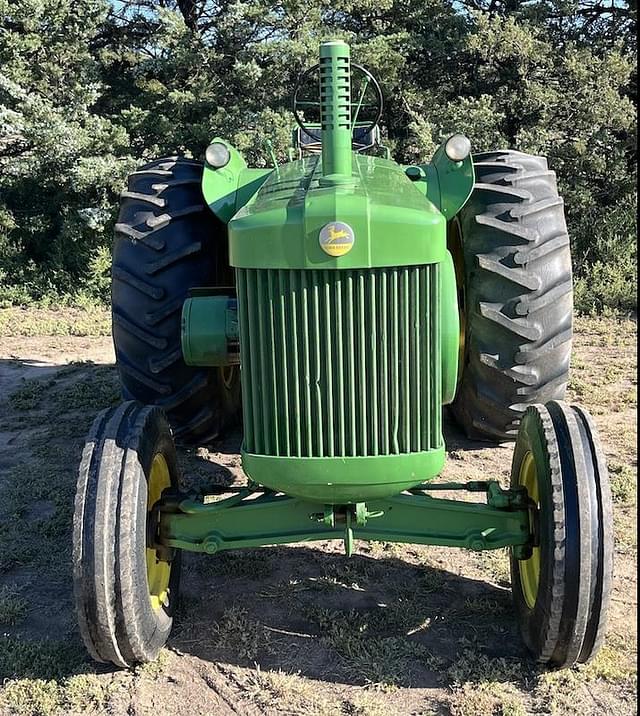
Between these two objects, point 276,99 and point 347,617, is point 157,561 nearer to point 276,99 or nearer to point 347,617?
point 347,617

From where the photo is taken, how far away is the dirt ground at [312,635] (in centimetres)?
298

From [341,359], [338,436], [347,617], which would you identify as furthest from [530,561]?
[341,359]

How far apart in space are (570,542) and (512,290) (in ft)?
4.92

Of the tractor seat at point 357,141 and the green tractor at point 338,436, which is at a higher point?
the tractor seat at point 357,141

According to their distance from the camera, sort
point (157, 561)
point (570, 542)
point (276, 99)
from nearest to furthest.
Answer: point (570, 542)
point (157, 561)
point (276, 99)

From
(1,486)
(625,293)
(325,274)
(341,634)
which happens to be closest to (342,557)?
(341,634)

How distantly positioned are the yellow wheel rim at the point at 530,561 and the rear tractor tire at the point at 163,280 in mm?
1735

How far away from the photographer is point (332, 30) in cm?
1183

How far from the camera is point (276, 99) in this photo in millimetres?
11703

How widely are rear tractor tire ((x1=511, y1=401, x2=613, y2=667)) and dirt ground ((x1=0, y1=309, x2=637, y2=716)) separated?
7.8 inches

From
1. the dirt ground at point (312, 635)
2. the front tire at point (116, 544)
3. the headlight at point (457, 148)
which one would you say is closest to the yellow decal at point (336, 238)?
the front tire at point (116, 544)

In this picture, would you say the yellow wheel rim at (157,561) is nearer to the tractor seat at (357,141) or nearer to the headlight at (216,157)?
the headlight at (216,157)

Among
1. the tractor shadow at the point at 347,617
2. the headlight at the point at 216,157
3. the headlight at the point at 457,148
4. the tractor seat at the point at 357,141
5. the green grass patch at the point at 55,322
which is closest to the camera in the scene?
the tractor shadow at the point at 347,617

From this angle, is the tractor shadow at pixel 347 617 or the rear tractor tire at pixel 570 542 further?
the tractor shadow at pixel 347 617
